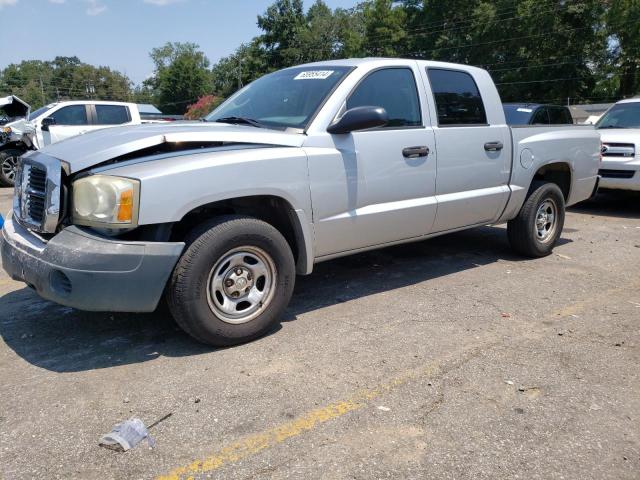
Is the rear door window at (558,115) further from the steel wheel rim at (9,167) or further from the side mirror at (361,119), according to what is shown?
the steel wheel rim at (9,167)

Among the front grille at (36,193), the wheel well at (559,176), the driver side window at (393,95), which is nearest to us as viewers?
the front grille at (36,193)

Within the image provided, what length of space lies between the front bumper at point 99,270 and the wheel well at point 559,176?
4396mm

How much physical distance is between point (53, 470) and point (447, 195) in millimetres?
3619

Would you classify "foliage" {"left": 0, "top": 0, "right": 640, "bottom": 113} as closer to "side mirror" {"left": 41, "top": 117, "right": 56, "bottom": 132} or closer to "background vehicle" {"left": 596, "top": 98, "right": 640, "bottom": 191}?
"background vehicle" {"left": 596, "top": 98, "right": 640, "bottom": 191}

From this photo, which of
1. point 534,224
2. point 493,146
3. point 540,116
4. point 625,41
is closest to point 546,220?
point 534,224

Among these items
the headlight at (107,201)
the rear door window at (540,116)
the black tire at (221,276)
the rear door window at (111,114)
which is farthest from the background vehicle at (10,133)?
the black tire at (221,276)

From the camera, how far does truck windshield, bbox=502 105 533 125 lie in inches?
311

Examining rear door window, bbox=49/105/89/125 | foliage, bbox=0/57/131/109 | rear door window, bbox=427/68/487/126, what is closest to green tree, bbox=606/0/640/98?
rear door window, bbox=49/105/89/125

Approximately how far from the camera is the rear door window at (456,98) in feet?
16.1

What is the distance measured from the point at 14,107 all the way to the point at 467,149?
485 inches

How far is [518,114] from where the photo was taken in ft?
26.6

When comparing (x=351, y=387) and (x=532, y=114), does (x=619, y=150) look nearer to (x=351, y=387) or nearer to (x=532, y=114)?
(x=532, y=114)

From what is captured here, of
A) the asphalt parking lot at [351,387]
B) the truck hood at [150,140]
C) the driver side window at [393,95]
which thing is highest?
the driver side window at [393,95]

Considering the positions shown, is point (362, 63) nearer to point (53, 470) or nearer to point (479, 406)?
point (479, 406)
